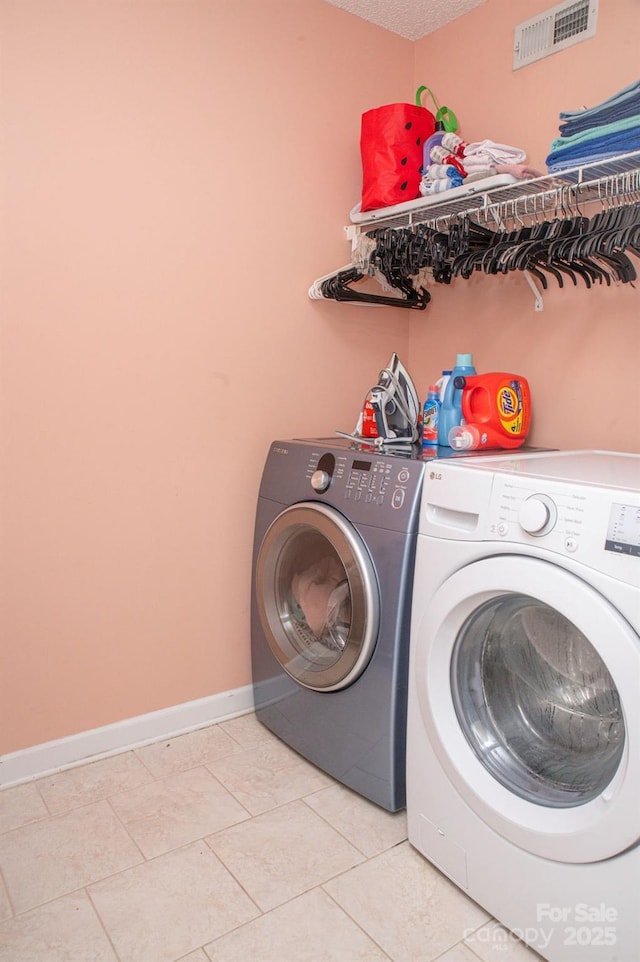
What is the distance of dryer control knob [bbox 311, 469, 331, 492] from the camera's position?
1.82 meters

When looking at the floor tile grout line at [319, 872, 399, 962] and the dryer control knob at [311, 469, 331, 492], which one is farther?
the dryer control knob at [311, 469, 331, 492]

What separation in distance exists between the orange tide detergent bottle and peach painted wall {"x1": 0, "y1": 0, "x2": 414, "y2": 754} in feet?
1.91

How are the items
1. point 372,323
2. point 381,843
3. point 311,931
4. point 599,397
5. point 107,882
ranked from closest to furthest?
point 311,931 < point 107,882 < point 381,843 < point 599,397 < point 372,323

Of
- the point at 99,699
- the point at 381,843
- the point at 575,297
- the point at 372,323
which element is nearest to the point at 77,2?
the point at 372,323

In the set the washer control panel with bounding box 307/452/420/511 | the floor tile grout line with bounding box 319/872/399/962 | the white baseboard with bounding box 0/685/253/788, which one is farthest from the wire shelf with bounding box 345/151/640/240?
the floor tile grout line with bounding box 319/872/399/962

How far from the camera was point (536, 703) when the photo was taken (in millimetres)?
1419

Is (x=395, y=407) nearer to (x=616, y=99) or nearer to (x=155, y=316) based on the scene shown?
(x=155, y=316)

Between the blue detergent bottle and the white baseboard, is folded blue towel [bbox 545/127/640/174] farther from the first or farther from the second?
the white baseboard

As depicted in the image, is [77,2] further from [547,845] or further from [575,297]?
[547,845]

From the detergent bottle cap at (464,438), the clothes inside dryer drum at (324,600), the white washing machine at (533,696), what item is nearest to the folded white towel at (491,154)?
the detergent bottle cap at (464,438)

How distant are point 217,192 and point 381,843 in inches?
73.8

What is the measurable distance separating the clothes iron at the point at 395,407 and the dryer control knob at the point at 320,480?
0.20 meters

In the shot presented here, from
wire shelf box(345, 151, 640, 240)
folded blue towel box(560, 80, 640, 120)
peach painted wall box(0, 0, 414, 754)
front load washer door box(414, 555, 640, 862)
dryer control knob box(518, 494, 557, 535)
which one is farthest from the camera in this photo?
peach painted wall box(0, 0, 414, 754)

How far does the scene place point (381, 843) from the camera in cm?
163
